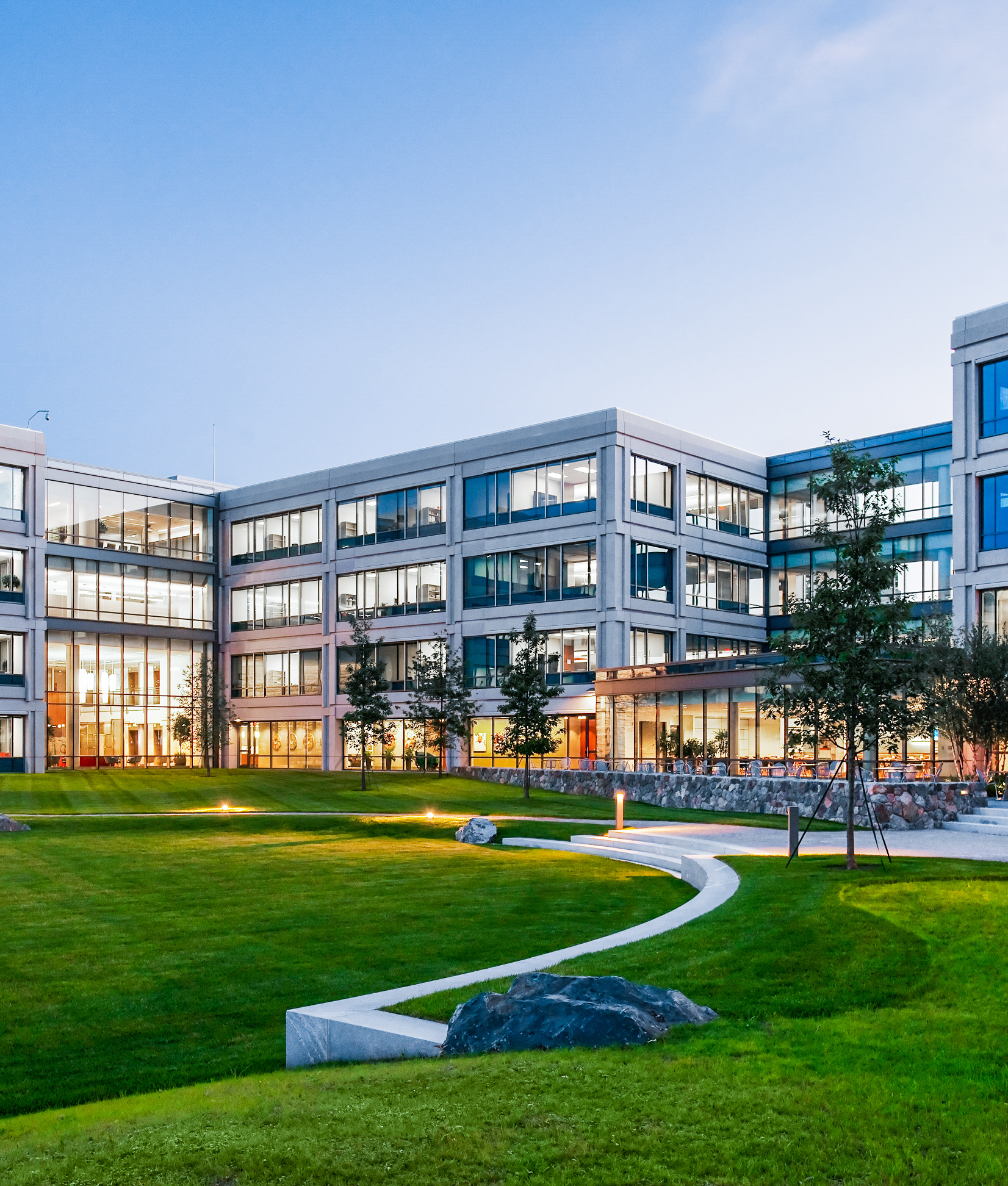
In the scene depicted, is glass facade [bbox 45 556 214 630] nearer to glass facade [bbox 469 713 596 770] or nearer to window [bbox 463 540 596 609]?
window [bbox 463 540 596 609]

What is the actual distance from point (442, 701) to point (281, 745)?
21.3m

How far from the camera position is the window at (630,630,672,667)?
182ft

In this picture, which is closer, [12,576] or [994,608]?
[994,608]

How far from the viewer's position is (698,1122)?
674cm

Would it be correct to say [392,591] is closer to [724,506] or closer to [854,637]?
[724,506]

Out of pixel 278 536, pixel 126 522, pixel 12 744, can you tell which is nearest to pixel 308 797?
pixel 12 744

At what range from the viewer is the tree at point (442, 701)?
1998 inches

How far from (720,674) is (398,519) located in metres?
26.5

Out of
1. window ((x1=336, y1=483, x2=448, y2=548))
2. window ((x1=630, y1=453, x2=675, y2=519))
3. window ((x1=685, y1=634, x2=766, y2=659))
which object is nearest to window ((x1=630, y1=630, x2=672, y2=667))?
window ((x1=685, y1=634, x2=766, y2=659))

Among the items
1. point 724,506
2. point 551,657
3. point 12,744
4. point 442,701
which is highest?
point 724,506

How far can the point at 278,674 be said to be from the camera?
231ft

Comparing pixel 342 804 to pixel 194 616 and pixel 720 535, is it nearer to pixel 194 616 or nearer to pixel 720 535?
pixel 720 535

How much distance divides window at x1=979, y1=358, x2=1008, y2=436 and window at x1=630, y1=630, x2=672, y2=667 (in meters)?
19.4

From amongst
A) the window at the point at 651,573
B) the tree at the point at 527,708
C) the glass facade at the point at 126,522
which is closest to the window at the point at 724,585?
the window at the point at 651,573
